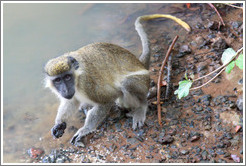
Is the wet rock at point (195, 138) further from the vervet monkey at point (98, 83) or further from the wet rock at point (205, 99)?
the vervet monkey at point (98, 83)

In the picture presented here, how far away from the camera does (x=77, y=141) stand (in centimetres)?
448

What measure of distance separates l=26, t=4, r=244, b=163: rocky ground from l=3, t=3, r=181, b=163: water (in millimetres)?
498

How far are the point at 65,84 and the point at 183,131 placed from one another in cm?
189

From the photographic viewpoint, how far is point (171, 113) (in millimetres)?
4723

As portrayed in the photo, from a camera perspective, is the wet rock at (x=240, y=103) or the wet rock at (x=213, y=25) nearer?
the wet rock at (x=240, y=103)

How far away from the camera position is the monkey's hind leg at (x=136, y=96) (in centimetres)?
470

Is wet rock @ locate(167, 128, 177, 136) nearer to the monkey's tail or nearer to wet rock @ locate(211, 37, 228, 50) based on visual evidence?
the monkey's tail

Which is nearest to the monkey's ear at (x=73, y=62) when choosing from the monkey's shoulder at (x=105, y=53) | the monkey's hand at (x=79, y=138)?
the monkey's shoulder at (x=105, y=53)

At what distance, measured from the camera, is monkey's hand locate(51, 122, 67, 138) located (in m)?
4.57

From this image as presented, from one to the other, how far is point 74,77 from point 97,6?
14.8ft

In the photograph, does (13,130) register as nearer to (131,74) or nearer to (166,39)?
(131,74)

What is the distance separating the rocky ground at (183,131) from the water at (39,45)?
0.50 metres

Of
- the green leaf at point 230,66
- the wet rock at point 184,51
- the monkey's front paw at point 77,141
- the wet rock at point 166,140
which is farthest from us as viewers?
the wet rock at point 184,51

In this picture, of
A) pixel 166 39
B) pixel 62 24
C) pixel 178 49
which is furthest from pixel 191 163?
pixel 62 24
